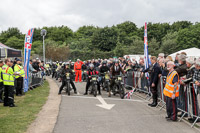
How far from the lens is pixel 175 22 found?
76.6m

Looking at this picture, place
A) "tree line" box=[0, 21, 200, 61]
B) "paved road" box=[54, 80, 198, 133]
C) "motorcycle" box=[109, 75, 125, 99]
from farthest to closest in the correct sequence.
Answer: "tree line" box=[0, 21, 200, 61] < "motorcycle" box=[109, 75, 125, 99] < "paved road" box=[54, 80, 198, 133]

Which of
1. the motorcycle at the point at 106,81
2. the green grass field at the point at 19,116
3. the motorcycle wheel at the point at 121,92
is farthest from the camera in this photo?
the motorcycle at the point at 106,81

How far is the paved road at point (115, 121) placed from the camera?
6.36 m

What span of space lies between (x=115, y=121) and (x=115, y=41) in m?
52.3

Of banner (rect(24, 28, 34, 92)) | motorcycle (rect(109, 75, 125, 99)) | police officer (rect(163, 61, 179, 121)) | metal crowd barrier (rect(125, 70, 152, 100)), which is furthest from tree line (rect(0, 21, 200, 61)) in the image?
police officer (rect(163, 61, 179, 121))

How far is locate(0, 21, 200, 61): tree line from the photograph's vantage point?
47.4m

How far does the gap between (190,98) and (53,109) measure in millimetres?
5117

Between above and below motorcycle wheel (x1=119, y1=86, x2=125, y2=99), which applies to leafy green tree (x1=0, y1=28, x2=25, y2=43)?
above

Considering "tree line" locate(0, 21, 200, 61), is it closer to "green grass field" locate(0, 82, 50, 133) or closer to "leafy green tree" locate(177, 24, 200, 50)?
"leafy green tree" locate(177, 24, 200, 50)

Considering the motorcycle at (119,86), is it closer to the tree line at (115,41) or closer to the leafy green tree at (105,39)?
the tree line at (115,41)

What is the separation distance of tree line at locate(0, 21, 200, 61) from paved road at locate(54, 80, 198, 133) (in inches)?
1315

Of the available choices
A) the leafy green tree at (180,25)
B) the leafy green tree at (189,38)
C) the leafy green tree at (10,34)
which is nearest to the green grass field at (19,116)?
the leafy green tree at (189,38)

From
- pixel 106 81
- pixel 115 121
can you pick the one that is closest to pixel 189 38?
pixel 106 81

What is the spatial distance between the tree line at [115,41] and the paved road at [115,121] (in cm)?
3341
